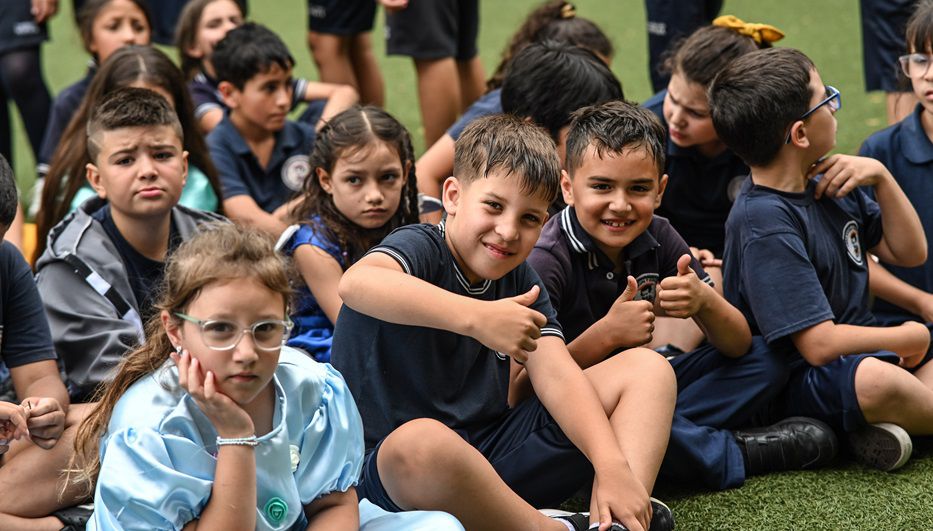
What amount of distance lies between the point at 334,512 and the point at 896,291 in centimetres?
157

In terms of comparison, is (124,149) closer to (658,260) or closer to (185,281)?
(185,281)

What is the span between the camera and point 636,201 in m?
2.40

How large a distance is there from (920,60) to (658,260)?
0.90m

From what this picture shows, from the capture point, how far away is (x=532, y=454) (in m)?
2.21

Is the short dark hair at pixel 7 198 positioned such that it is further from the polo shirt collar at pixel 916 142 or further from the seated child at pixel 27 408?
the polo shirt collar at pixel 916 142

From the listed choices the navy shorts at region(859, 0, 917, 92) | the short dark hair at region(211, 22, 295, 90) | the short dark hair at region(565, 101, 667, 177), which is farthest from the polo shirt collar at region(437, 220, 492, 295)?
the navy shorts at region(859, 0, 917, 92)

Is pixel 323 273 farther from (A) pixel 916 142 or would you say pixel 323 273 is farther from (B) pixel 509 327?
(A) pixel 916 142

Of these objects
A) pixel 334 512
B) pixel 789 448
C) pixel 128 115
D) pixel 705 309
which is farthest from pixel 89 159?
pixel 789 448

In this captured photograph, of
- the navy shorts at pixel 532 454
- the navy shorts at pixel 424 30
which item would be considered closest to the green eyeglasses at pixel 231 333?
the navy shorts at pixel 532 454

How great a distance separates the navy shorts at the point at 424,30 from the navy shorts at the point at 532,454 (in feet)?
7.27

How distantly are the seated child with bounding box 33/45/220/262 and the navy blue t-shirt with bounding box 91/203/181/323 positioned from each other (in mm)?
312

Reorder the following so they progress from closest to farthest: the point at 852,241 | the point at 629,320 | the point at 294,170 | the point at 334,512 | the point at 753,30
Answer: the point at 334,512
the point at 629,320
the point at 852,241
the point at 753,30
the point at 294,170

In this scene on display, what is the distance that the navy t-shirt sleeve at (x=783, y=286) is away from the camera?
8.05 feet

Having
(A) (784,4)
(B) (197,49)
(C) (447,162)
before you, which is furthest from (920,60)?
(A) (784,4)
